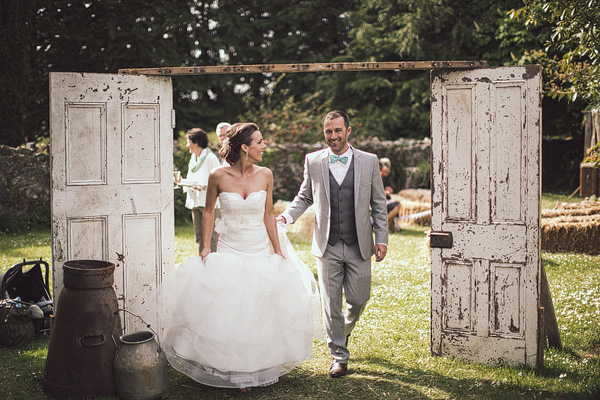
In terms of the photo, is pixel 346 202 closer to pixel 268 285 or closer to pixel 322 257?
pixel 322 257

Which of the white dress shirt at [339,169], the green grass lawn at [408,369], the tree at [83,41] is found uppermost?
the tree at [83,41]

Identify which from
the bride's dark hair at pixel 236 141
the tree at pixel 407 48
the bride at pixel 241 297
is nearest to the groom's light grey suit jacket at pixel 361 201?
the bride at pixel 241 297

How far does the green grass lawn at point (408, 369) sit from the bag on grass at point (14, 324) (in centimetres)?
8

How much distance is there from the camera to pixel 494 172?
4824 mm

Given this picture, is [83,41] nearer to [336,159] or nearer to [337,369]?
[336,159]

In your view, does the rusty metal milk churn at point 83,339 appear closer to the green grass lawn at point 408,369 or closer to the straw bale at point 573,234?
the green grass lawn at point 408,369

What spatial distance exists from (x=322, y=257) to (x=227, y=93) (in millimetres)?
22114

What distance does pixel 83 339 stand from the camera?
13.9ft

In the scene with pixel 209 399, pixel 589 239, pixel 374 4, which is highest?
pixel 374 4

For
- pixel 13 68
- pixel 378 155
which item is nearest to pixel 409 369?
pixel 13 68

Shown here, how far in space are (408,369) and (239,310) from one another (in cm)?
163

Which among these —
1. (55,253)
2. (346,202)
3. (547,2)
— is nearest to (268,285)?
(346,202)

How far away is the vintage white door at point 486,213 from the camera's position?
4.73 meters

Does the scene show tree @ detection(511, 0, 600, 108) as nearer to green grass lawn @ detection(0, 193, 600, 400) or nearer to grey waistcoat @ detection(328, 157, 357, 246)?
green grass lawn @ detection(0, 193, 600, 400)
